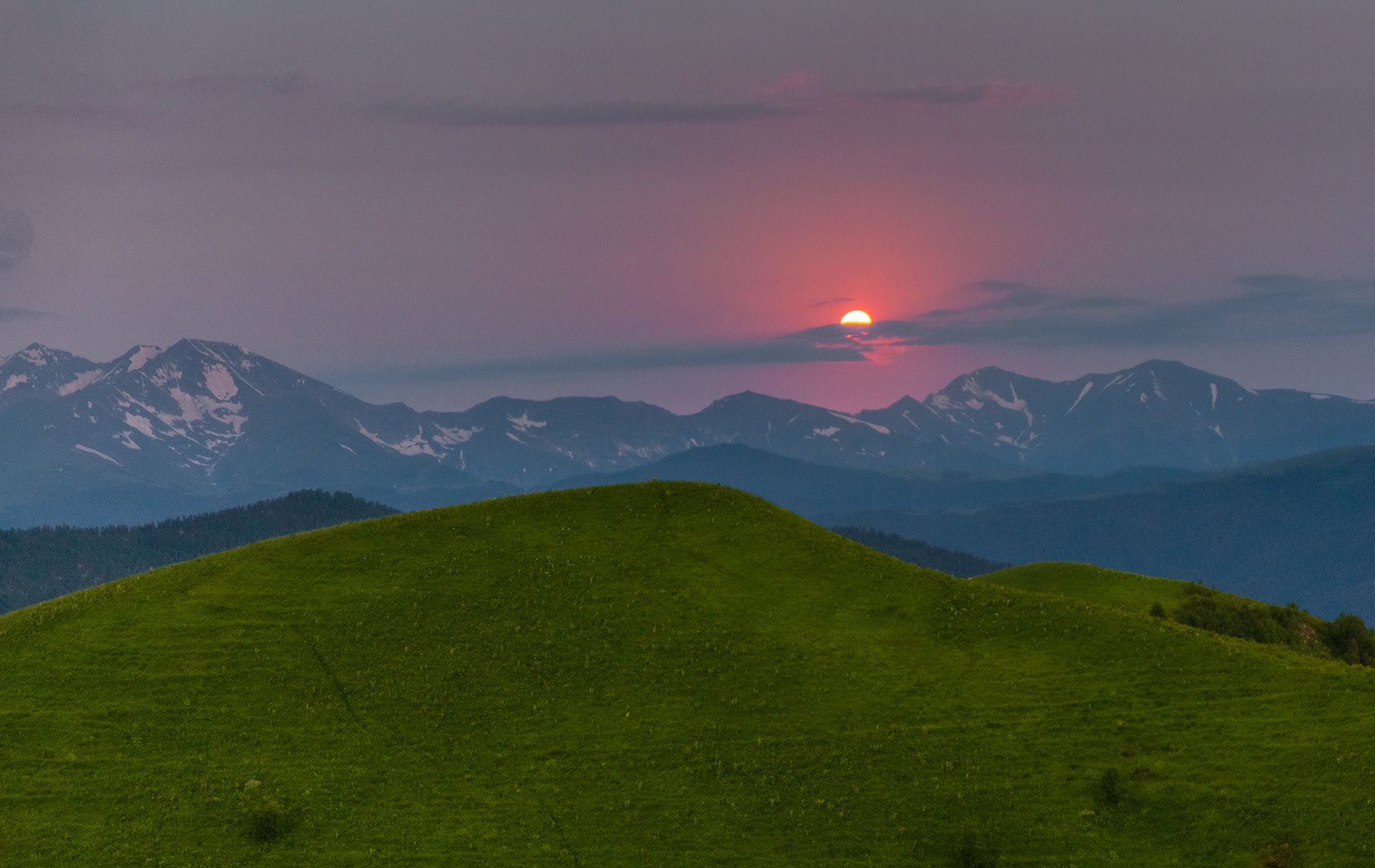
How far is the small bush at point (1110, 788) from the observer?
5962 centimetres

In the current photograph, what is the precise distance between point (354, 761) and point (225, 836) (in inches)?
318

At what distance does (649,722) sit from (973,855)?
2130cm

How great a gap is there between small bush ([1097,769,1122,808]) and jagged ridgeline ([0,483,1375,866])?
17 centimetres

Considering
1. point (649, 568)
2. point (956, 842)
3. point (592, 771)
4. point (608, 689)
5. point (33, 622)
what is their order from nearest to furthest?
point (956, 842)
point (592, 771)
point (608, 689)
point (33, 622)
point (649, 568)

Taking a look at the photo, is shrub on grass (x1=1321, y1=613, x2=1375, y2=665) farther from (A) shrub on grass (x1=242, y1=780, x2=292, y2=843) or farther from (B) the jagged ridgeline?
(A) shrub on grass (x1=242, y1=780, x2=292, y2=843)

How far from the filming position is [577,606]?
81750 millimetres

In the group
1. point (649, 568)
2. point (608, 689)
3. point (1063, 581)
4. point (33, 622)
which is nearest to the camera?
point (608, 689)

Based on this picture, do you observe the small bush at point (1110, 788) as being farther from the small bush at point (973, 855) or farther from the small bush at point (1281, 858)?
the small bush at point (1281, 858)

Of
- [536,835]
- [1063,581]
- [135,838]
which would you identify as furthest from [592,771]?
[1063,581]

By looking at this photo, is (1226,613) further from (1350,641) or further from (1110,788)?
(1110,788)

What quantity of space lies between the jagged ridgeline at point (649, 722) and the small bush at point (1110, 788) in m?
0.17

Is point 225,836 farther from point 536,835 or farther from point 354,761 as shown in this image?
point 536,835

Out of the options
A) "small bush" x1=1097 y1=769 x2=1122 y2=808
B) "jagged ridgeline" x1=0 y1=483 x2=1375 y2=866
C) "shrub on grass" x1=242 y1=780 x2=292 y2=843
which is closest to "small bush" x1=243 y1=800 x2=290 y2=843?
"shrub on grass" x1=242 y1=780 x2=292 y2=843

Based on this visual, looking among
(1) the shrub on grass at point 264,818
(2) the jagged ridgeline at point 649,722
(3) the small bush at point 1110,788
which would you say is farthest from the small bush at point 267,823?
(3) the small bush at point 1110,788
